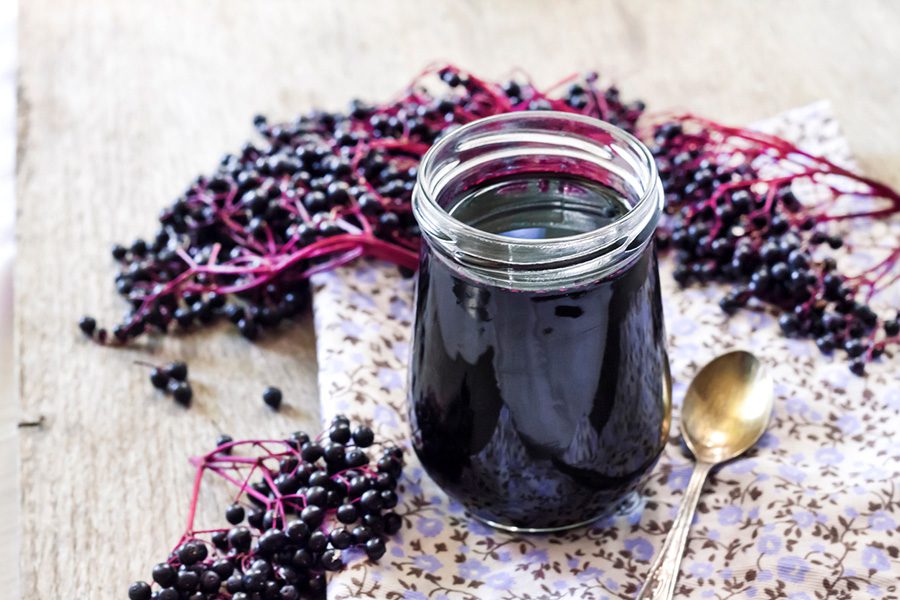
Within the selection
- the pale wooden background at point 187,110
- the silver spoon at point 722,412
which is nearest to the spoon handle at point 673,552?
the silver spoon at point 722,412

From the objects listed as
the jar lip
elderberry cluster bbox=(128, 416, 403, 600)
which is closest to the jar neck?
the jar lip

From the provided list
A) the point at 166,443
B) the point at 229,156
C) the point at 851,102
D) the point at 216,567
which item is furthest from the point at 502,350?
the point at 851,102

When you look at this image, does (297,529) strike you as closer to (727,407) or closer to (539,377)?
(539,377)

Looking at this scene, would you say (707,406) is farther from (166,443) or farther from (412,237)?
(166,443)

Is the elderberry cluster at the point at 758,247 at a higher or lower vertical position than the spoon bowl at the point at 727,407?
higher

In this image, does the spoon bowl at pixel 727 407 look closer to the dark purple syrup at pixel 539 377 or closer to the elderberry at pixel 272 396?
the dark purple syrup at pixel 539 377

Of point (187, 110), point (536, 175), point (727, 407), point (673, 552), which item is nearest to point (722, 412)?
point (727, 407)
